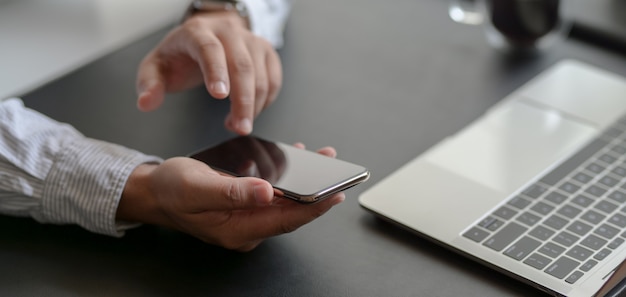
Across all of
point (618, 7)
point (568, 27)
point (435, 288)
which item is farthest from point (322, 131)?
point (618, 7)

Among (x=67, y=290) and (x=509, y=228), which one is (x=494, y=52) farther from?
(x=67, y=290)

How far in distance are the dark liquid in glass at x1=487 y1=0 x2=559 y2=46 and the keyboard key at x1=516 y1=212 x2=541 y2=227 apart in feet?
1.44

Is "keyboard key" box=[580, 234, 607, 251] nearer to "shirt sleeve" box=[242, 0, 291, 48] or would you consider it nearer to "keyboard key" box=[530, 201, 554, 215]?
"keyboard key" box=[530, 201, 554, 215]

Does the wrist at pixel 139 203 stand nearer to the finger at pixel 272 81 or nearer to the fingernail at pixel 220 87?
the fingernail at pixel 220 87

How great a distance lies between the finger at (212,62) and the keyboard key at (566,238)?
0.36 metres

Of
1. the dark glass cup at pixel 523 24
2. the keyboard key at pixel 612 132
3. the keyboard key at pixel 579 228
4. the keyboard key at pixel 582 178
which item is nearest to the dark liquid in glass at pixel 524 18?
the dark glass cup at pixel 523 24

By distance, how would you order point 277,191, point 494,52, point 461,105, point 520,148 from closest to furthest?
point 277,191 < point 520,148 < point 461,105 < point 494,52

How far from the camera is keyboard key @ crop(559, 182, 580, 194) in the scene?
0.91m

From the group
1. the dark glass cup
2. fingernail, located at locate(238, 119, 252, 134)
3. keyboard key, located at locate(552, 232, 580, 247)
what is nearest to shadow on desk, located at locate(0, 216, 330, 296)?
fingernail, located at locate(238, 119, 252, 134)

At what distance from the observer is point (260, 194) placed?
0.73 meters

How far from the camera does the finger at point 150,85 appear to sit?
973 mm

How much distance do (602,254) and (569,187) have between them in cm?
13

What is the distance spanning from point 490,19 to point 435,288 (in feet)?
→ 1.89

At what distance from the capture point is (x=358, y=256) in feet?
2.71
